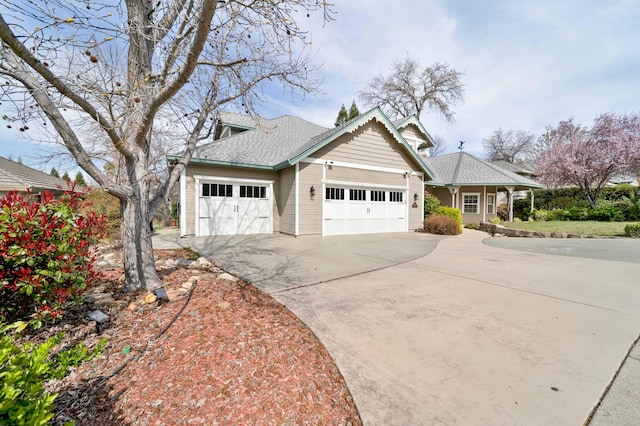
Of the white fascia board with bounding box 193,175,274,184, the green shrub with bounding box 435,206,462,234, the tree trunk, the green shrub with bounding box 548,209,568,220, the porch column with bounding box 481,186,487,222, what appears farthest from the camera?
the green shrub with bounding box 548,209,568,220

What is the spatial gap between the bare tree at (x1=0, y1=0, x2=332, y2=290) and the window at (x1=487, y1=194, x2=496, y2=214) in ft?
58.3

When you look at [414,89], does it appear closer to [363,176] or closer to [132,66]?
[363,176]

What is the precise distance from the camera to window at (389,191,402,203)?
13594mm

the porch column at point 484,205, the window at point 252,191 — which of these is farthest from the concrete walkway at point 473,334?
the porch column at point 484,205

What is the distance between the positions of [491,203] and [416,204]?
8018 millimetres

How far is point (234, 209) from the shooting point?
11062 millimetres

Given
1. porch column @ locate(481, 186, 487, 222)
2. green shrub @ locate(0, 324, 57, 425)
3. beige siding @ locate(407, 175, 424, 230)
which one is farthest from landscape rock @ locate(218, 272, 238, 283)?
porch column @ locate(481, 186, 487, 222)

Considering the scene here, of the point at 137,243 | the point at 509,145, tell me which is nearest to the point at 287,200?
the point at 137,243

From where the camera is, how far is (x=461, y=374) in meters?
2.33

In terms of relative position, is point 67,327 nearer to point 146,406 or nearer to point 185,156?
point 146,406

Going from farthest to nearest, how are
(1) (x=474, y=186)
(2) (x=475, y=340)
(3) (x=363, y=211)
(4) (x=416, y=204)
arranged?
(1) (x=474, y=186), (4) (x=416, y=204), (3) (x=363, y=211), (2) (x=475, y=340)

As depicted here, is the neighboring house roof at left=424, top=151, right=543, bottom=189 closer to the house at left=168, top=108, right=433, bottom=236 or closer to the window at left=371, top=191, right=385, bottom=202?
the house at left=168, top=108, right=433, bottom=236

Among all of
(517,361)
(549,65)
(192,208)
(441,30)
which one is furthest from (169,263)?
(549,65)

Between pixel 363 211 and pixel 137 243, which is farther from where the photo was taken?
pixel 363 211
